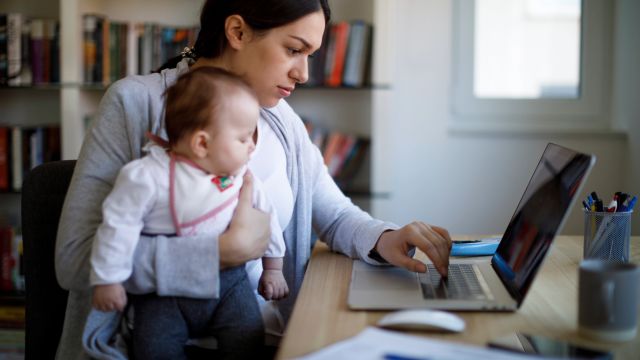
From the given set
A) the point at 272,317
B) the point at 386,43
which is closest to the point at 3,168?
the point at 386,43

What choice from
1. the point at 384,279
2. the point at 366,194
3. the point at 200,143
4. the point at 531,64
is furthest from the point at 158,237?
the point at 531,64

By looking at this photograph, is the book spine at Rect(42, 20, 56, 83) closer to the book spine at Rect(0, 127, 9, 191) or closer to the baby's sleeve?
the book spine at Rect(0, 127, 9, 191)

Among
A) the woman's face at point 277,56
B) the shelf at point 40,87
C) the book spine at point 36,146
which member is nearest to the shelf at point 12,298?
the book spine at point 36,146

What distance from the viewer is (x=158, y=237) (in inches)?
49.5

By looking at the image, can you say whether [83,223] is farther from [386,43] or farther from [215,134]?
[386,43]

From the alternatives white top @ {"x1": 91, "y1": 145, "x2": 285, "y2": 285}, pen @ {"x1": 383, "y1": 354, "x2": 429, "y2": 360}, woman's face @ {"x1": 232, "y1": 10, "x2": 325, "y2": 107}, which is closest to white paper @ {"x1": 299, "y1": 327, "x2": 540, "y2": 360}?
pen @ {"x1": 383, "y1": 354, "x2": 429, "y2": 360}

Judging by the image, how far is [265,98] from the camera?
157 centimetres

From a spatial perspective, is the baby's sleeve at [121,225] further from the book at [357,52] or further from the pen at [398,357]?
the book at [357,52]

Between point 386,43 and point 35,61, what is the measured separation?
1529 millimetres

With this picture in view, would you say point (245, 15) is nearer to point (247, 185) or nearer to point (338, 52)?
point (247, 185)

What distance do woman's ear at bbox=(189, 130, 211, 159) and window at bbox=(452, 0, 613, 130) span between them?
7.70 ft

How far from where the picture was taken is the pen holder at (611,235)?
1436mm

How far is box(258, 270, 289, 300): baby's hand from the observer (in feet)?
4.78

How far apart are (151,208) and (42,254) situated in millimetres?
361
